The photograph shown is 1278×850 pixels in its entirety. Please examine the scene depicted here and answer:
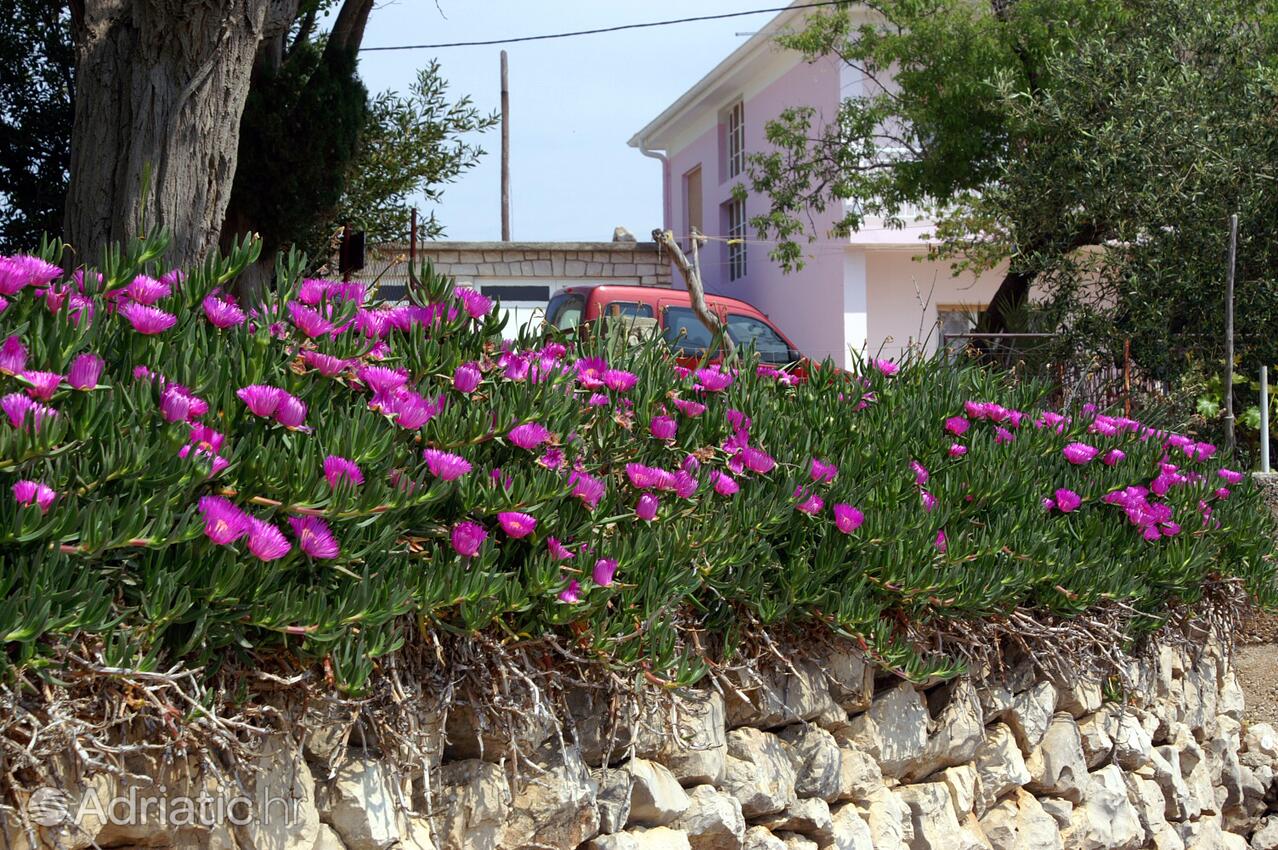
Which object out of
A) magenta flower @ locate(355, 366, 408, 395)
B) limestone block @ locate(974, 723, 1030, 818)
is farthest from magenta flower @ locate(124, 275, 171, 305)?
limestone block @ locate(974, 723, 1030, 818)

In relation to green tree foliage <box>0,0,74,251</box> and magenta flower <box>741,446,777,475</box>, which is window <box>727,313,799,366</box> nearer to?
green tree foliage <box>0,0,74,251</box>

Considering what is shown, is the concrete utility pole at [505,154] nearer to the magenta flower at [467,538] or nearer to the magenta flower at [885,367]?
the magenta flower at [885,367]

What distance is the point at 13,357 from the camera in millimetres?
2033

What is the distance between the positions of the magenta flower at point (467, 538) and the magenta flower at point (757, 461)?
0.91m

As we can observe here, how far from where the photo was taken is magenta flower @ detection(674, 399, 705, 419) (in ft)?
10.6

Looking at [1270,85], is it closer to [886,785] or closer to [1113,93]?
[1113,93]

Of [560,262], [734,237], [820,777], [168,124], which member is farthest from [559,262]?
[820,777]

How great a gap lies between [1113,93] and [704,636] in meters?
8.49

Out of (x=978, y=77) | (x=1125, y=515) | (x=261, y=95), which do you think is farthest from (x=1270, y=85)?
(x=261, y=95)

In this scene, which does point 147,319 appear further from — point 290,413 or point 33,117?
point 33,117

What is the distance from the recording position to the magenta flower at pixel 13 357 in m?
2.01

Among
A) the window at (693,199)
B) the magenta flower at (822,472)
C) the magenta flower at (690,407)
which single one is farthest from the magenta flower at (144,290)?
the window at (693,199)

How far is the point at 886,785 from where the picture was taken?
3.62 m

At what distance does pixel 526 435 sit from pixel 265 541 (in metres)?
0.69
